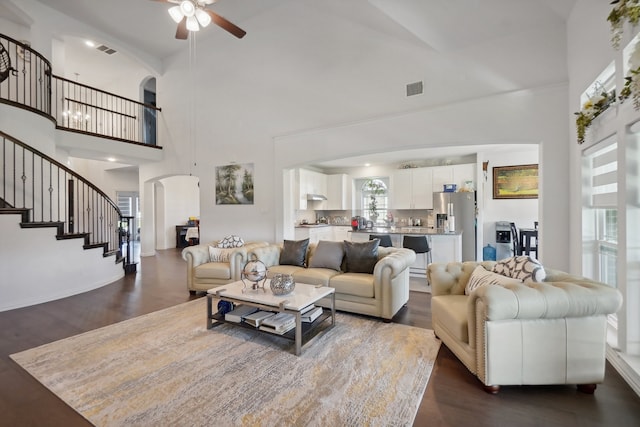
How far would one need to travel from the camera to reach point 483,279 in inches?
98.5

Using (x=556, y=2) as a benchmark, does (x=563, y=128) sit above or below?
below

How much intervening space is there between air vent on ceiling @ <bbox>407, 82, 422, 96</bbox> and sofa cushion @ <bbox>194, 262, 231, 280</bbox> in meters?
3.81

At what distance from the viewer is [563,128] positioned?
Answer: 3.38m

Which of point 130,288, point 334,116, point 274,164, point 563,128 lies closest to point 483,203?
point 563,128

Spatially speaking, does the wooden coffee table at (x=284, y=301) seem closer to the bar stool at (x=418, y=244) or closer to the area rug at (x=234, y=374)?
the area rug at (x=234, y=374)

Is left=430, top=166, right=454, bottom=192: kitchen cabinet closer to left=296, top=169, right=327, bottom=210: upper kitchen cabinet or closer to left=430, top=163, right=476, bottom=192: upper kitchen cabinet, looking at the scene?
left=430, top=163, right=476, bottom=192: upper kitchen cabinet

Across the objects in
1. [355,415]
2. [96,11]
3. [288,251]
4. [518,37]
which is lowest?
[355,415]

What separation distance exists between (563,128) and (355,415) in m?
3.84

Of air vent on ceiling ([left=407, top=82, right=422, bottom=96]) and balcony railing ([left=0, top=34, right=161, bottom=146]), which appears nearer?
air vent on ceiling ([left=407, top=82, right=422, bottom=96])

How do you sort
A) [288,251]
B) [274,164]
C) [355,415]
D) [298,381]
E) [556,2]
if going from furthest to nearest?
[274,164] < [288,251] < [556,2] < [298,381] < [355,415]

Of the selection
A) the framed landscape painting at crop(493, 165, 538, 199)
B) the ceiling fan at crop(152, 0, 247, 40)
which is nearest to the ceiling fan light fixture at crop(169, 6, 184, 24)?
the ceiling fan at crop(152, 0, 247, 40)

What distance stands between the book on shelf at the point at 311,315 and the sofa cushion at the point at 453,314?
115cm

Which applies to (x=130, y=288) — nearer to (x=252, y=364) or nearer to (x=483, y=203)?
(x=252, y=364)

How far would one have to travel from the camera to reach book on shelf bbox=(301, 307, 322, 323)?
286 cm
